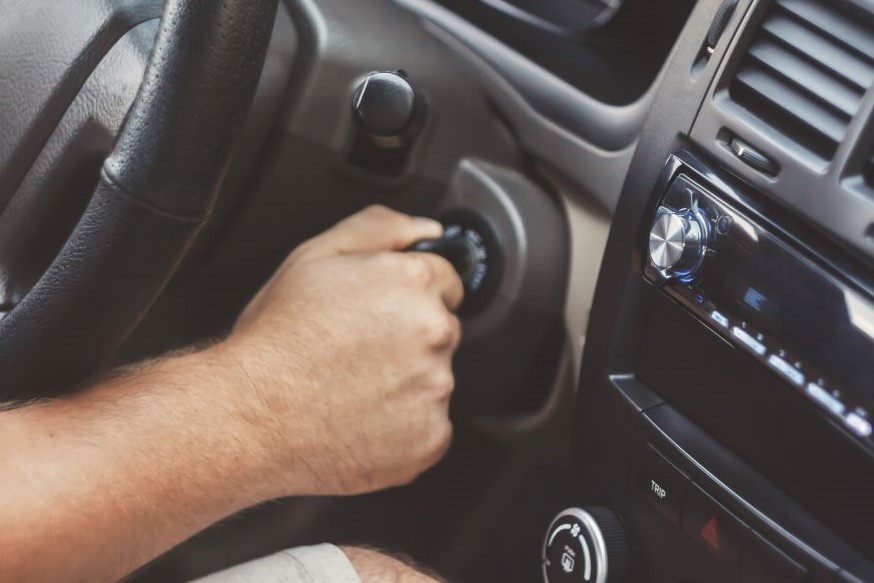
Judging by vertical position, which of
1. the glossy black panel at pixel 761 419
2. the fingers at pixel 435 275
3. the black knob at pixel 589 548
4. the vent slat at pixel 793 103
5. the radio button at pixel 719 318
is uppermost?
the vent slat at pixel 793 103

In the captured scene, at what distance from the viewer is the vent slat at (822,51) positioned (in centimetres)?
70

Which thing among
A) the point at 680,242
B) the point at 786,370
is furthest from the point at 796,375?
the point at 680,242

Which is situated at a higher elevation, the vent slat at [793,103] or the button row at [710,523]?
the vent slat at [793,103]

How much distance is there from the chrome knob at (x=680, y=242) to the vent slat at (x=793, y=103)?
3.6 inches

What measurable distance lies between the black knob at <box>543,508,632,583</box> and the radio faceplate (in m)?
0.21

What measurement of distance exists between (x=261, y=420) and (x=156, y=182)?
0.28 meters

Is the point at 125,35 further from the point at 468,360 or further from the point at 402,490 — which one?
the point at 402,490

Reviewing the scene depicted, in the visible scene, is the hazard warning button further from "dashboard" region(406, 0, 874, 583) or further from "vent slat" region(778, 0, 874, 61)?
"vent slat" region(778, 0, 874, 61)

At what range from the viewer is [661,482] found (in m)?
0.87

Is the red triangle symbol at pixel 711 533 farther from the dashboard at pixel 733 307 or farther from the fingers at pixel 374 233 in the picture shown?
the fingers at pixel 374 233

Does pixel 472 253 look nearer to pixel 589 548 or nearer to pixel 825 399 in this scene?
pixel 589 548

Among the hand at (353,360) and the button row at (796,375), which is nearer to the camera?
the button row at (796,375)

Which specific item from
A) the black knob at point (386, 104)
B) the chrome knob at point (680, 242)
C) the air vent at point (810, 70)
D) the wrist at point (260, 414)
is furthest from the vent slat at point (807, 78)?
the wrist at point (260, 414)

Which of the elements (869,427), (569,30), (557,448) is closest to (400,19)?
(569,30)
